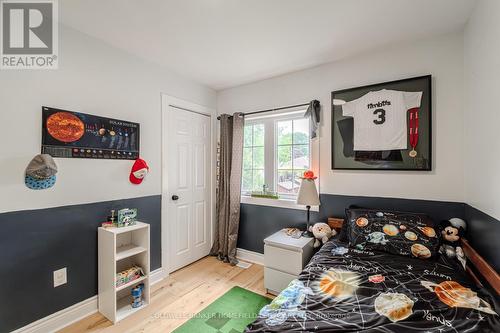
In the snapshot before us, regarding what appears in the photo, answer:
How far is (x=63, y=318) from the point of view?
179 centimetres

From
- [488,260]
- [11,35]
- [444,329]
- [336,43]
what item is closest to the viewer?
[444,329]

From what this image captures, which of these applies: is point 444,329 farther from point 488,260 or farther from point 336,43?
point 336,43

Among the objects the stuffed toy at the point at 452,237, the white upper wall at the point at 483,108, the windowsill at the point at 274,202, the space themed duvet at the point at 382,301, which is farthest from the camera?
the windowsill at the point at 274,202

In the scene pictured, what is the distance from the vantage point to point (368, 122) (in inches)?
86.7

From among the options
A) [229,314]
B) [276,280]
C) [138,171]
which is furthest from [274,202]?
[138,171]

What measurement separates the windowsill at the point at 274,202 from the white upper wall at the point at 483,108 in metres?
1.33

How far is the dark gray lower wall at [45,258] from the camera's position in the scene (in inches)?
61.2

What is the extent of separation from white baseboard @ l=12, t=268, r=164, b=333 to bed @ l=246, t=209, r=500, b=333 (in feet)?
5.65

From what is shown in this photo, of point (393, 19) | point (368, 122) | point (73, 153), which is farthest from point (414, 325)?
point (73, 153)

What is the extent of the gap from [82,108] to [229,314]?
222 centimetres

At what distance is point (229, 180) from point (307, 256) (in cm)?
142

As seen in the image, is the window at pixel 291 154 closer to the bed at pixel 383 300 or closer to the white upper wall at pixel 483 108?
the bed at pixel 383 300

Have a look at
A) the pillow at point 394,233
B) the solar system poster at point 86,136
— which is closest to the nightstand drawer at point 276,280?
the pillow at point 394,233

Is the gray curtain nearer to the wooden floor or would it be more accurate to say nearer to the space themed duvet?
the wooden floor
